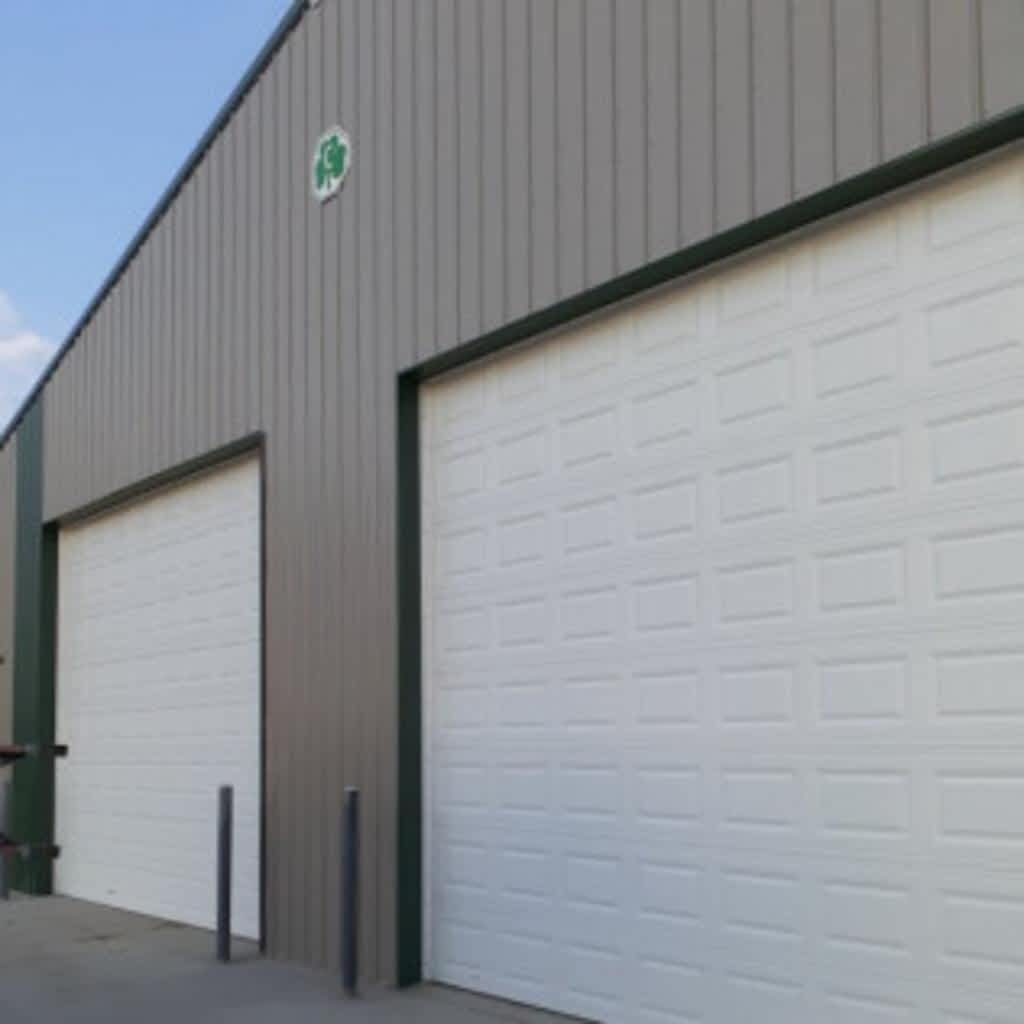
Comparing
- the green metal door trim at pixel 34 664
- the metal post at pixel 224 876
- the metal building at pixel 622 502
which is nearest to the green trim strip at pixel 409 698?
the metal building at pixel 622 502

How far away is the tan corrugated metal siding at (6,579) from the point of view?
1644 cm

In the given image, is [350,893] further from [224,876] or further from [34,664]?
[34,664]

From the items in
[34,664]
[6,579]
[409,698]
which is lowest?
[409,698]

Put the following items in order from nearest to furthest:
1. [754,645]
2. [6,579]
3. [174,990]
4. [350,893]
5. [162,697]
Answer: [754,645]
[350,893]
[174,990]
[162,697]
[6,579]

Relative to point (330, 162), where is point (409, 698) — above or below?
below

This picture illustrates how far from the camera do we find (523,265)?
8.28 metres

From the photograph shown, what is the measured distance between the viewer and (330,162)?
10.4 metres

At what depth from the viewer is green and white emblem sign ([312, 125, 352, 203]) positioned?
10.2 metres

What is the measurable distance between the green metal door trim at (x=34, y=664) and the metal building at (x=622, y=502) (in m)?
3.18

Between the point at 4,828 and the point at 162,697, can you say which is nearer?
the point at 162,697

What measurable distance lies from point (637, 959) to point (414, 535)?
2.88m

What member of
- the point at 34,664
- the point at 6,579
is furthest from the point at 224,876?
the point at 6,579

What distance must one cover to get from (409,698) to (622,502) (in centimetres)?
204

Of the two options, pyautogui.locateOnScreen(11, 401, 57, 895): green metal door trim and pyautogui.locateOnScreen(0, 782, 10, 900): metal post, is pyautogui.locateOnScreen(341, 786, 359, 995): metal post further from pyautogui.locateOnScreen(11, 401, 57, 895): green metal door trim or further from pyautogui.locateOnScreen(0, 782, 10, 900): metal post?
pyautogui.locateOnScreen(11, 401, 57, 895): green metal door trim
